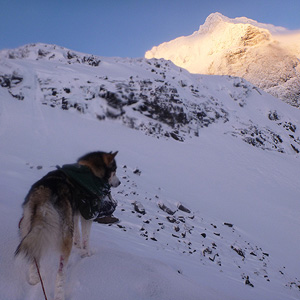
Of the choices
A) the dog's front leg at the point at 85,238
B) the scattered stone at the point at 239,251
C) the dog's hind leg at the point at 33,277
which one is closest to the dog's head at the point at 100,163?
the dog's front leg at the point at 85,238

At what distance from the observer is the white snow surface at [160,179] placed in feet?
7.70

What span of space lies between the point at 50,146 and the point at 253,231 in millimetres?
8572

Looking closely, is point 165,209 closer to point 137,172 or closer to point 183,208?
point 183,208

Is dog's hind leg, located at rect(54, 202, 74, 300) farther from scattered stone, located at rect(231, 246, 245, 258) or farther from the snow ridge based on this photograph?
the snow ridge

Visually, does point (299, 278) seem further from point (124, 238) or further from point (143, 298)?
point (143, 298)

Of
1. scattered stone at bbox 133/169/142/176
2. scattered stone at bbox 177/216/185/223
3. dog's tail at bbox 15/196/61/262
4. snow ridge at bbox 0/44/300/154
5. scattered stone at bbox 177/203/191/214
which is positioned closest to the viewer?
dog's tail at bbox 15/196/61/262

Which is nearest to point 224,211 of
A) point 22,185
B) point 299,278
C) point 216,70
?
point 299,278

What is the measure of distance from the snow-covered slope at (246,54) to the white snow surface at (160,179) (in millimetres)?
35464

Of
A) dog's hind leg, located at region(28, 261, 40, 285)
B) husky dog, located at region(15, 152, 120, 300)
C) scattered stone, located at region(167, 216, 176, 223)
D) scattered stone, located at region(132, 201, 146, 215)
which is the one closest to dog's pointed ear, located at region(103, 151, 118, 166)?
husky dog, located at region(15, 152, 120, 300)

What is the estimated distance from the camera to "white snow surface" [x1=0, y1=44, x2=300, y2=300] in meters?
2.35

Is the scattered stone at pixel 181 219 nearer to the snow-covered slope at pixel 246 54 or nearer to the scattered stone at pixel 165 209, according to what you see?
the scattered stone at pixel 165 209

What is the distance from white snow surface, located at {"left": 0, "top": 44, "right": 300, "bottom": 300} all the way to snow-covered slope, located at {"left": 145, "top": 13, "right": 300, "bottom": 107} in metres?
35.5

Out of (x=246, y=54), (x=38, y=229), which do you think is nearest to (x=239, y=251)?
(x=38, y=229)

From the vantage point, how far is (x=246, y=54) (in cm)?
6353
